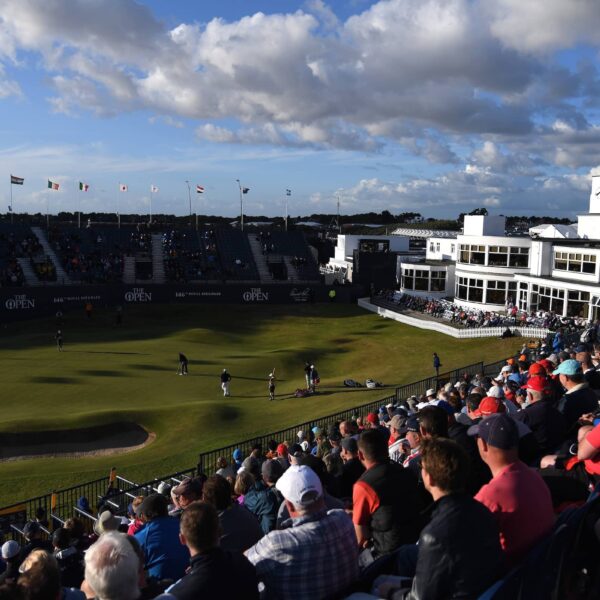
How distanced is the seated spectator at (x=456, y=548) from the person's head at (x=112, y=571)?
1884mm

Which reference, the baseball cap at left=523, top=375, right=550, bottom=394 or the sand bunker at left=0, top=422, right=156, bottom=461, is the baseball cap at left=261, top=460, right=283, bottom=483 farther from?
the sand bunker at left=0, top=422, right=156, bottom=461

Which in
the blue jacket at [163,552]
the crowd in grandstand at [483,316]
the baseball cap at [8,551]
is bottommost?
the crowd in grandstand at [483,316]

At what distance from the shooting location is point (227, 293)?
56.1 meters

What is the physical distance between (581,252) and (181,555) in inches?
1622

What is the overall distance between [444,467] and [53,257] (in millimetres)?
55976

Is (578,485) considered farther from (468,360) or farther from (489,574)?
(468,360)

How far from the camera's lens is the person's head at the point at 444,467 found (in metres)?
4.71

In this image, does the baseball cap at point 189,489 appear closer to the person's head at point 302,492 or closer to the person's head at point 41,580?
the person's head at point 302,492

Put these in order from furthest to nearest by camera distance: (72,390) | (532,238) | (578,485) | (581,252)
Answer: (532,238)
(581,252)
(72,390)
(578,485)

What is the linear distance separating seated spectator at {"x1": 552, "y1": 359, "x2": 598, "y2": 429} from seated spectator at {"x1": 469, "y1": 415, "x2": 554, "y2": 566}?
174 inches

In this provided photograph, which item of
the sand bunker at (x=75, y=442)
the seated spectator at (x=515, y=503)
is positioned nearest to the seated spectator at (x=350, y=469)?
the seated spectator at (x=515, y=503)

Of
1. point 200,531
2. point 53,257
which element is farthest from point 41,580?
point 53,257

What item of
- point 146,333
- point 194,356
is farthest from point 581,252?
point 146,333

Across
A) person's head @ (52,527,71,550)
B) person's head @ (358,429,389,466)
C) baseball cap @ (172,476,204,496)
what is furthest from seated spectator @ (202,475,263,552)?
person's head @ (52,527,71,550)
